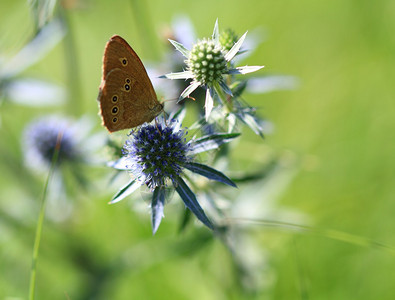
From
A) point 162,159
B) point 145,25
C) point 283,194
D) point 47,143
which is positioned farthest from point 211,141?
point 145,25

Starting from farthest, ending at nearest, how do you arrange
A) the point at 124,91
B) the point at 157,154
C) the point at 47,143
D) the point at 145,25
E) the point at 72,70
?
1. the point at 145,25
2. the point at 72,70
3. the point at 47,143
4. the point at 157,154
5. the point at 124,91

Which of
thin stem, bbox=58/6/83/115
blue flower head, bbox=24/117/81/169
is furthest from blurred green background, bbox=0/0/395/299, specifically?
blue flower head, bbox=24/117/81/169

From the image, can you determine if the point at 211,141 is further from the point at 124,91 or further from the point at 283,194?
the point at 283,194

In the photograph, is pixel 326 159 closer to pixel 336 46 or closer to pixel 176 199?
pixel 336 46

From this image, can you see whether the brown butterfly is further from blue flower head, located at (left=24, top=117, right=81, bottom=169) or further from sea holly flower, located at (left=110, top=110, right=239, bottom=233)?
blue flower head, located at (left=24, top=117, right=81, bottom=169)

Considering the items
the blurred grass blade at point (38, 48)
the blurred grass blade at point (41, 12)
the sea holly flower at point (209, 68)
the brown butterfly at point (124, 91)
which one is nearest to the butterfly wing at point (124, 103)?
the brown butterfly at point (124, 91)

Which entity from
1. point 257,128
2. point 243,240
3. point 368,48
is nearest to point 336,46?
point 368,48
